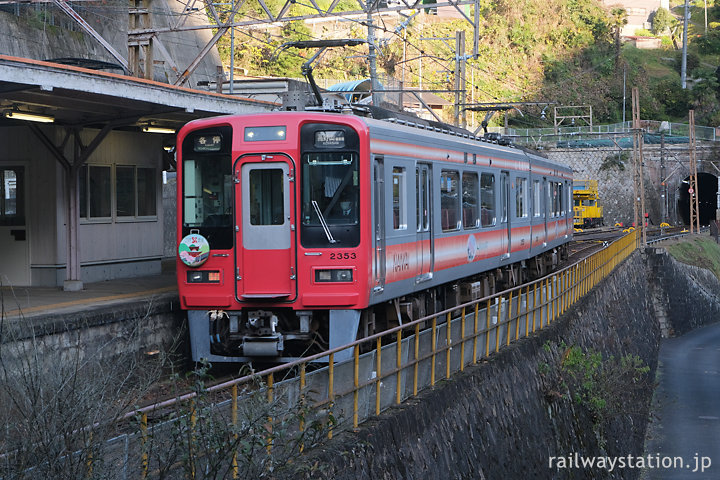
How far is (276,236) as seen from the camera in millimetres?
10992

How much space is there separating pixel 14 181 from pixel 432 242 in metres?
→ 6.38

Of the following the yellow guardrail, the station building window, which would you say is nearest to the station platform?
the station building window

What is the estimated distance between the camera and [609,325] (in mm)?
24281

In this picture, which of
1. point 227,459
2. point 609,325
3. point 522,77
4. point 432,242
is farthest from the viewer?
point 522,77

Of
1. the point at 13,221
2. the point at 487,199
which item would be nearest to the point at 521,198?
the point at 487,199

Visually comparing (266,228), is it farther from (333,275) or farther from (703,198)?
(703,198)

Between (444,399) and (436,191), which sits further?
Answer: (436,191)

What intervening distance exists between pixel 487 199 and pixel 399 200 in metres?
4.85

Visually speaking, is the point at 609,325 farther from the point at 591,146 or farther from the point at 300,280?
the point at 591,146

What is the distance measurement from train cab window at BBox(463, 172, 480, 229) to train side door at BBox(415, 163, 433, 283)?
75.9 inches

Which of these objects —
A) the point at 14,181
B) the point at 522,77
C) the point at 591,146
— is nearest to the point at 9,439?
the point at 14,181

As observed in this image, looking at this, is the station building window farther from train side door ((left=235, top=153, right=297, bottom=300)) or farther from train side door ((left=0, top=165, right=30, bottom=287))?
train side door ((left=235, top=153, right=297, bottom=300))

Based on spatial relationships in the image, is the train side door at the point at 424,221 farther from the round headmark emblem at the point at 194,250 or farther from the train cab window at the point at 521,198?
the train cab window at the point at 521,198

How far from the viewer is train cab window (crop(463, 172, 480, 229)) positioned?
15.2 meters
